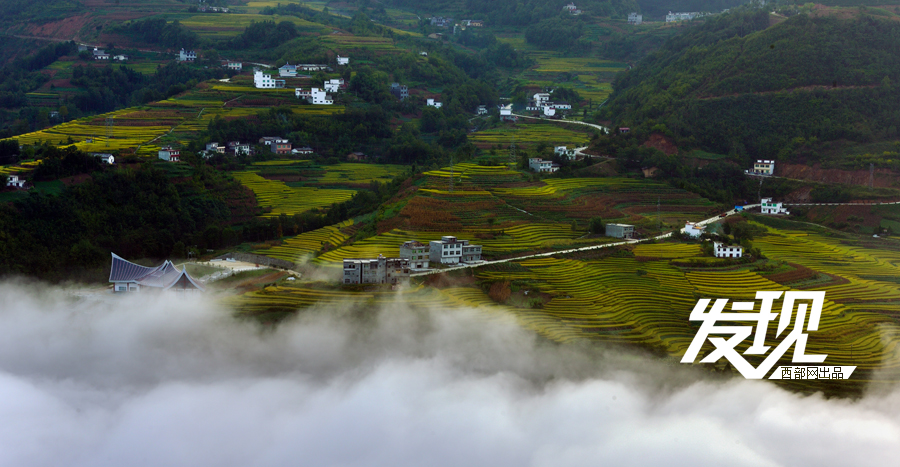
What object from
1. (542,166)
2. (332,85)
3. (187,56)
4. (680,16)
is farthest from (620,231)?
(680,16)

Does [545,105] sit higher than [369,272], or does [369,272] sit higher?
[545,105]

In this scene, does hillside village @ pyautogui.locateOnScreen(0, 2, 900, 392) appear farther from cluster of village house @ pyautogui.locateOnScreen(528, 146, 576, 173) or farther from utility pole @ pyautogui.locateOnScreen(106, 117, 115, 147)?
utility pole @ pyautogui.locateOnScreen(106, 117, 115, 147)

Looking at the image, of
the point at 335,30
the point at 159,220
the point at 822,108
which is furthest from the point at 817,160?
the point at 335,30

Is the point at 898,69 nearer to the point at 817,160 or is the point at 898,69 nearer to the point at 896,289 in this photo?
the point at 817,160

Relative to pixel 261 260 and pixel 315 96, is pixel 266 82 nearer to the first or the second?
pixel 315 96

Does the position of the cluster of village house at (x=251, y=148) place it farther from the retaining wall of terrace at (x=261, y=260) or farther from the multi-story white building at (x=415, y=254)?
the multi-story white building at (x=415, y=254)

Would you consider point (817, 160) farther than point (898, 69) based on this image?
No

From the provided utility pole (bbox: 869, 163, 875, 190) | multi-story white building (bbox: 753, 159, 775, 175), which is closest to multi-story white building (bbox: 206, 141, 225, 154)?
multi-story white building (bbox: 753, 159, 775, 175)
